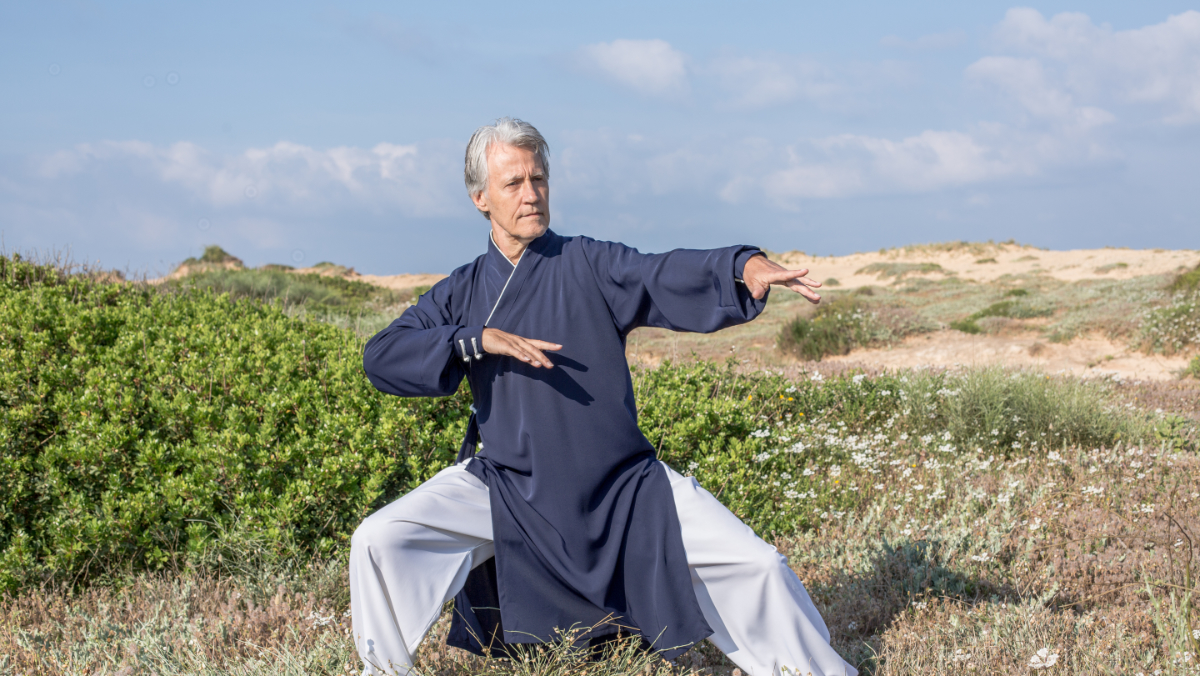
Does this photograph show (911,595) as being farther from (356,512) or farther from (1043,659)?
(356,512)

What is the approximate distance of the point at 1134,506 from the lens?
467 centimetres

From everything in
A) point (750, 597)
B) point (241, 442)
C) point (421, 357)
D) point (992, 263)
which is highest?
point (992, 263)

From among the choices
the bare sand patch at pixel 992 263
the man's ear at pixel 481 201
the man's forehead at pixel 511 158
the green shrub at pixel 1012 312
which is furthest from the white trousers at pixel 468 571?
the bare sand patch at pixel 992 263

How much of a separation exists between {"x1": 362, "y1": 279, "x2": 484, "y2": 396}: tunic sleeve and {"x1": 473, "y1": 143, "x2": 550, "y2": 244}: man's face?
42cm

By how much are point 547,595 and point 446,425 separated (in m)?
2.46

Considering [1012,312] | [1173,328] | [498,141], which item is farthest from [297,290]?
[1173,328]

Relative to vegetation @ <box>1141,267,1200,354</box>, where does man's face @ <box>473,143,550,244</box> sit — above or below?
above

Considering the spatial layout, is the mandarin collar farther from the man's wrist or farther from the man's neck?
the man's wrist

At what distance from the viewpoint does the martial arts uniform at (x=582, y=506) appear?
2521 millimetres

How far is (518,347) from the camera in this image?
96.7 inches

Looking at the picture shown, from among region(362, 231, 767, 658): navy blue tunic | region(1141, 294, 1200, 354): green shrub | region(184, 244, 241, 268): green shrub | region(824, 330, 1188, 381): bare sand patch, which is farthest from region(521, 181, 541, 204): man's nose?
region(184, 244, 241, 268): green shrub

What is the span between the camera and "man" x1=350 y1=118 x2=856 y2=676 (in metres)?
2.50

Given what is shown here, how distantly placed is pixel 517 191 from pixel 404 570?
131cm

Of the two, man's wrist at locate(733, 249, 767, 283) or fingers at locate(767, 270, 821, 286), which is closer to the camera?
fingers at locate(767, 270, 821, 286)
